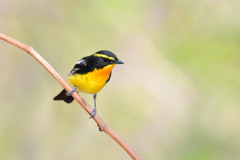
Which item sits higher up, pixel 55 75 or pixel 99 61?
pixel 55 75

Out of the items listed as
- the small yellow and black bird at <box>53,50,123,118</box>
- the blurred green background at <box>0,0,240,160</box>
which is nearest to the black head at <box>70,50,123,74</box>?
the small yellow and black bird at <box>53,50,123,118</box>

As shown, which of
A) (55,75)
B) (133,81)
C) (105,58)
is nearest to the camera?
→ (55,75)

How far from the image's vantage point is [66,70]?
5.03 m

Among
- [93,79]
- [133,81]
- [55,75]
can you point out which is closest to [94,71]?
[93,79]

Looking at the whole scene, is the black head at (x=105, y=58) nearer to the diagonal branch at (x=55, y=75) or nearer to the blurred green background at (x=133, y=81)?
the blurred green background at (x=133, y=81)

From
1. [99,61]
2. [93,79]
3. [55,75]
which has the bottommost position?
[93,79]

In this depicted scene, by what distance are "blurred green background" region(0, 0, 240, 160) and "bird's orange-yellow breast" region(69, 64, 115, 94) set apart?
0.76 m

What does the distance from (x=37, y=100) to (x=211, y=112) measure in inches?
84.5

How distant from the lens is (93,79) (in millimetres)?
3922

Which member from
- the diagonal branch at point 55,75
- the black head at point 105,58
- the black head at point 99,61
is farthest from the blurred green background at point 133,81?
the diagonal branch at point 55,75

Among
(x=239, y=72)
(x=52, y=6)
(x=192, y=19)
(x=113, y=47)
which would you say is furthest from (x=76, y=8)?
(x=239, y=72)

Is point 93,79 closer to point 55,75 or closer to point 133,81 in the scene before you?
point 133,81

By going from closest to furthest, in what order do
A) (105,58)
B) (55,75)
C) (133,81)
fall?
(55,75), (105,58), (133,81)

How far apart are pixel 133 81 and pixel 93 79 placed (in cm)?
106
